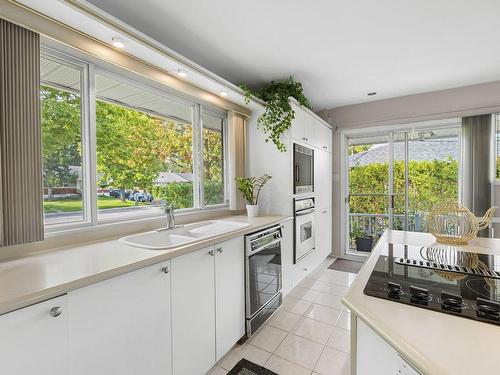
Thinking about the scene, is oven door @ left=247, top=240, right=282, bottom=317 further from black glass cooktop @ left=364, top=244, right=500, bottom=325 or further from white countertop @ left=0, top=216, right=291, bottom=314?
black glass cooktop @ left=364, top=244, right=500, bottom=325

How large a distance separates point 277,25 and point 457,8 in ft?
4.09

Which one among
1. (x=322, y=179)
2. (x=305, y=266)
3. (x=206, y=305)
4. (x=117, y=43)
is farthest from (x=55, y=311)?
(x=322, y=179)

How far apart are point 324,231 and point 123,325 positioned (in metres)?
3.15

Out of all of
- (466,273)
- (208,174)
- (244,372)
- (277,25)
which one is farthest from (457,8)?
(244,372)

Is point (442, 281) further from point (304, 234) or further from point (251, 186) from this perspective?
point (304, 234)

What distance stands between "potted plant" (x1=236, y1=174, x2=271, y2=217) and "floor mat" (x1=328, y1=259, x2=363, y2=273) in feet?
6.03

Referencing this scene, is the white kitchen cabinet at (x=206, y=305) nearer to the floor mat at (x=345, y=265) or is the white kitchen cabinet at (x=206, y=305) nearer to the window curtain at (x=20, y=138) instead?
the window curtain at (x=20, y=138)

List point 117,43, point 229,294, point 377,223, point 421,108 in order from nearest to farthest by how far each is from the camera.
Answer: point 117,43, point 229,294, point 421,108, point 377,223

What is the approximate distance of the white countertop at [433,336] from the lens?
21.4 inches

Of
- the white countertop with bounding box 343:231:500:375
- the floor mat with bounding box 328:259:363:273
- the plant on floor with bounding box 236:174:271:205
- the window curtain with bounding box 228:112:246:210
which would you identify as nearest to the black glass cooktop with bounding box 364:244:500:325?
the white countertop with bounding box 343:231:500:375

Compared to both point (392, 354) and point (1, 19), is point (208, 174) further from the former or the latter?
point (392, 354)

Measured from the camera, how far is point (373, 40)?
2.13 metres

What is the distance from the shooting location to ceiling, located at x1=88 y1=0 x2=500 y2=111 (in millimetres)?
1700

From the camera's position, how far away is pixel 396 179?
12.7 ft
